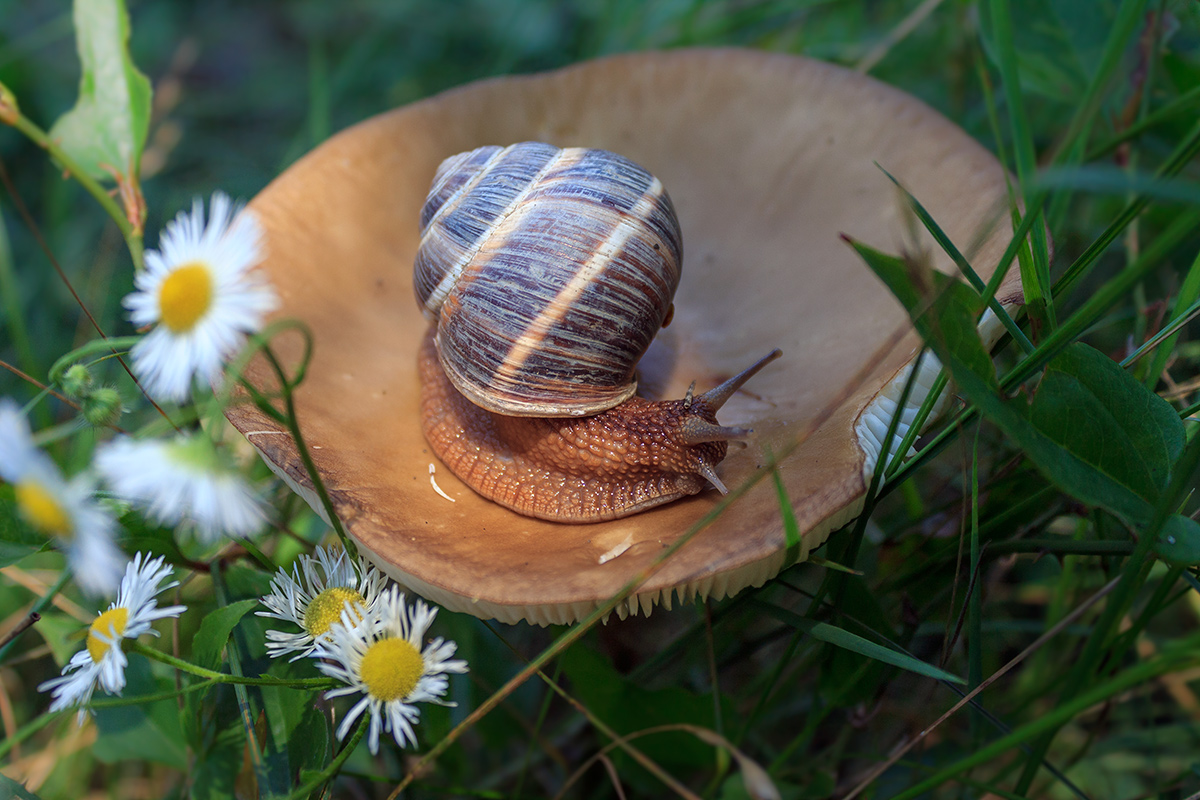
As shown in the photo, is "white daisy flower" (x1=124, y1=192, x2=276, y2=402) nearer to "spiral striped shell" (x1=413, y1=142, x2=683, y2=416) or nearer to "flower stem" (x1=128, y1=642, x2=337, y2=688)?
"flower stem" (x1=128, y1=642, x2=337, y2=688)

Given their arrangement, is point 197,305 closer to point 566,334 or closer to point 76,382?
point 76,382

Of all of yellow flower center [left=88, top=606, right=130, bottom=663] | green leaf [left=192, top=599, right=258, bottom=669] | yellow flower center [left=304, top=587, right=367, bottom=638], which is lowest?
green leaf [left=192, top=599, right=258, bottom=669]

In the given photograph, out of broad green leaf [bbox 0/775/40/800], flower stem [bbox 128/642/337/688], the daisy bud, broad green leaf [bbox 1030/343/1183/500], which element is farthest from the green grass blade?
broad green leaf [bbox 0/775/40/800]

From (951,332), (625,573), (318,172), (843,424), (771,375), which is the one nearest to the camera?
(951,332)

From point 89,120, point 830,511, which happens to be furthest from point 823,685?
point 89,120

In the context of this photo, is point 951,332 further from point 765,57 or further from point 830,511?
point 765,57

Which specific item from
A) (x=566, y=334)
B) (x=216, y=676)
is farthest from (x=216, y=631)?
(x=566, y=334)

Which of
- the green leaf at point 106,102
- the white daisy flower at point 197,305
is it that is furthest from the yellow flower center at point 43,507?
the green leaf at point 106,102
